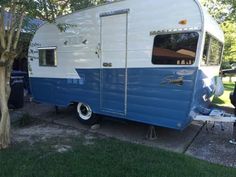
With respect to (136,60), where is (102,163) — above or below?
below

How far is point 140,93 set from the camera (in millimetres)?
5113

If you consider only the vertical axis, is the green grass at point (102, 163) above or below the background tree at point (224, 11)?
below

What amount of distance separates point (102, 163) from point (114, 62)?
7.22ft

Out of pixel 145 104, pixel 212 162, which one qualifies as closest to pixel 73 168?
pixel 145 104

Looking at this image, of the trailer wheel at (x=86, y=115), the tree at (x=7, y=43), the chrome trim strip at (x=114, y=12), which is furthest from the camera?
the trailer wheel at (x=86, y=115)

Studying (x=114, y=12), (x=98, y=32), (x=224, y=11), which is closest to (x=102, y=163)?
(x=98, y=32)

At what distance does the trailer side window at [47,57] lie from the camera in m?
6.75

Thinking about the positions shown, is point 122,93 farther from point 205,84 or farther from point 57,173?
point 57,173

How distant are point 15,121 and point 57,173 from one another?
3.54 m

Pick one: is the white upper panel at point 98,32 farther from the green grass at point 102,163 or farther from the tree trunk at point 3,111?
the tree trunk at point 3,111

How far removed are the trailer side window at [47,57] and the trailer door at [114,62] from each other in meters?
1.76

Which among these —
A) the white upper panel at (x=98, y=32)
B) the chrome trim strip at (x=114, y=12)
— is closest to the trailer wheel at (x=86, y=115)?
the white upper panel at (x=98, y=32)

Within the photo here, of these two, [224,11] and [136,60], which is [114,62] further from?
[224,11]

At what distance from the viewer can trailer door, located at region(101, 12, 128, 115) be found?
5281mm
